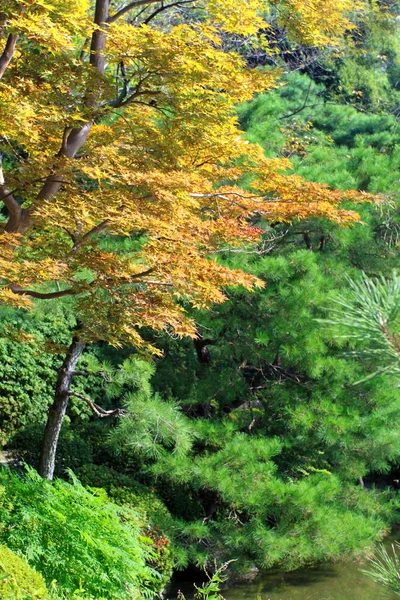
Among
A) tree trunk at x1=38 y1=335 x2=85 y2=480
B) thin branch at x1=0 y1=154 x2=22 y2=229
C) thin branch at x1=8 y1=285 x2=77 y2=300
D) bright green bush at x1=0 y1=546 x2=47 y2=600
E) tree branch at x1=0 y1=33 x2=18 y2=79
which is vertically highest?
tree branch at x1=0 y1=33 x2=18 y2=79

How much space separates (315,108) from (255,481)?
304 inches

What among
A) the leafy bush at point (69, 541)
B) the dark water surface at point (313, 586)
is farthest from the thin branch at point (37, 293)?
the dark water surface at point (313, 586)

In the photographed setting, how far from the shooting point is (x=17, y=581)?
2889 mm

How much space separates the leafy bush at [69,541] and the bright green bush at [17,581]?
1.83ft

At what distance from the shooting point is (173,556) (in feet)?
20.1

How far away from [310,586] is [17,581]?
4.56 metres

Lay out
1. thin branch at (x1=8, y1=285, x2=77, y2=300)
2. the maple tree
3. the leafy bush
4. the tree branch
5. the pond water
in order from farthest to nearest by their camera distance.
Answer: the pond water, thin branch at (x1=8, y1=285, x2=77, y2=300), the maple tree, the tree branch, the leafy bush

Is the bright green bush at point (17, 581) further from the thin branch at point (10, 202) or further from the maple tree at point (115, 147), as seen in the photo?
the thin branch at point (10, 202)

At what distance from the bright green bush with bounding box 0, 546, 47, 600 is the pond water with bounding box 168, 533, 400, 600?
145 inches

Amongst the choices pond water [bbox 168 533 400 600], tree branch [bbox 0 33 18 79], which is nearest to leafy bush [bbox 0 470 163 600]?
tree branch [bbox 0 33 18 79]

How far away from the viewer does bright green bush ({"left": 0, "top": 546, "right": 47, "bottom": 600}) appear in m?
2.80

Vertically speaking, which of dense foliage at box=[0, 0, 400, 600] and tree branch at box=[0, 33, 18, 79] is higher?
tree branch at box=[0, 33, 18, 79]

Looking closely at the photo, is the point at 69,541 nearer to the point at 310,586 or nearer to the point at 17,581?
the point at 17,581

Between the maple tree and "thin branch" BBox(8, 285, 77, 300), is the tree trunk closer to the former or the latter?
the maple tree
